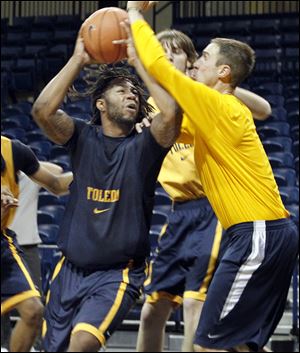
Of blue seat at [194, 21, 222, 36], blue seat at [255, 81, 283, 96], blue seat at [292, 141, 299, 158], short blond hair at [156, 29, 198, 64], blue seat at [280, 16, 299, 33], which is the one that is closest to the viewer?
short blond hair at [156, 29, 198, 64]

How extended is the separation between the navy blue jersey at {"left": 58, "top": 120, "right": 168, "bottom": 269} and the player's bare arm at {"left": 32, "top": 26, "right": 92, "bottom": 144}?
0.19m

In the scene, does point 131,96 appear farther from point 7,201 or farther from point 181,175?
point 181,175

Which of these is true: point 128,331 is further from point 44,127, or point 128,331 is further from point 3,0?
point 3,0

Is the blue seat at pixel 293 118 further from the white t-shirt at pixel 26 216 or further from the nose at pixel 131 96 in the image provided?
the nose at pixel 131 96

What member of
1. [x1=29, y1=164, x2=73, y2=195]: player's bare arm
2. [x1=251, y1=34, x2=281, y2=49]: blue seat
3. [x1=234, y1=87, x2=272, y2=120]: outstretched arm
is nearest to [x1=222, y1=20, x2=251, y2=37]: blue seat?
[x1=251, y1=34, x2=281, y2=49]: blue seat

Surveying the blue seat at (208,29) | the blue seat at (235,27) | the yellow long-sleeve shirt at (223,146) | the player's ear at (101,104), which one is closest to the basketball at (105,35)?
A: the yellow long-sleeve shirt at (223,146)

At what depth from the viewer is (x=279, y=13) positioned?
16516mm

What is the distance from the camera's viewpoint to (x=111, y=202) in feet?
13.6

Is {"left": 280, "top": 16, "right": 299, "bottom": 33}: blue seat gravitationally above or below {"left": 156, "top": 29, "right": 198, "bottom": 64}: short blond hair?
below

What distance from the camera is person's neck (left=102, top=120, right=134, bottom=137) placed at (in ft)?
14.4

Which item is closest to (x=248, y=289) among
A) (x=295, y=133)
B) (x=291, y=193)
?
(x=291, y=193)

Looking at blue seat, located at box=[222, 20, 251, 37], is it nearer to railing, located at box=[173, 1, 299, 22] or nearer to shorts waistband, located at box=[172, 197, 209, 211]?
railing, located at box=[173, 1, 299, 22]

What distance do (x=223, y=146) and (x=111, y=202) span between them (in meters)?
0.60

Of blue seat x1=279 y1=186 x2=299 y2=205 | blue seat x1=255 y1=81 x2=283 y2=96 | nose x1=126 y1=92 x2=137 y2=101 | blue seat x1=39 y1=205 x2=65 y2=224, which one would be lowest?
blue seat x1=39 y1=205 x2=65 y2=224
